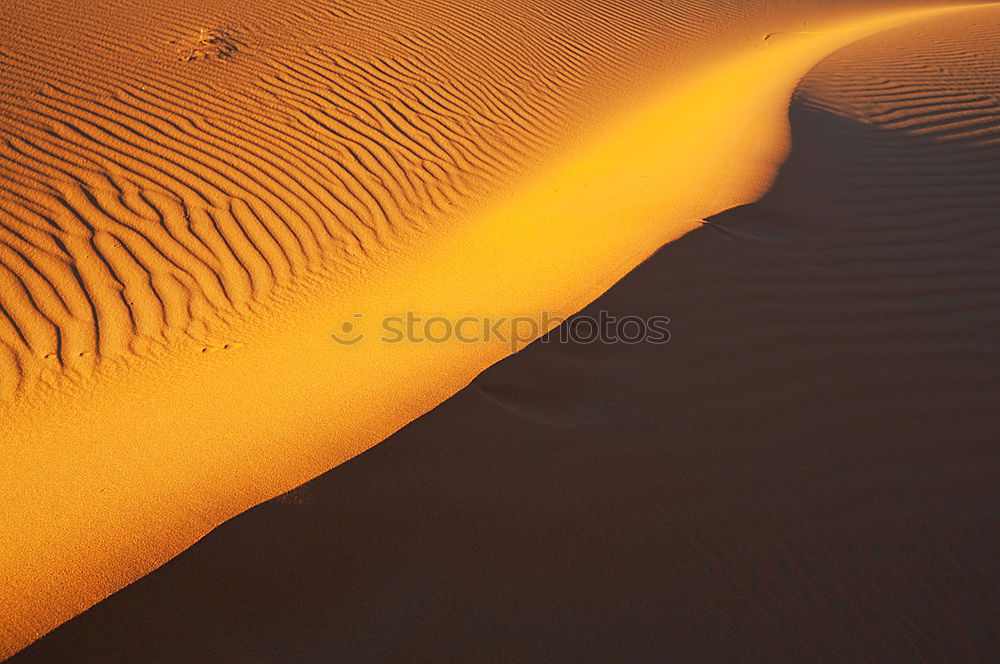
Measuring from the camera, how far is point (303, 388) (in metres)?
3.61

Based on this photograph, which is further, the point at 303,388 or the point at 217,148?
the point at 217,148

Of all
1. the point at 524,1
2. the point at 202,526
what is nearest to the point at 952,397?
the point at 202,526

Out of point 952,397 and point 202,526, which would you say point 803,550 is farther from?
point 202,526

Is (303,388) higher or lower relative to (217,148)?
lower

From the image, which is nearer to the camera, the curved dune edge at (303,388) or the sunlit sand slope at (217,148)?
the curved dune edge at (303,388)

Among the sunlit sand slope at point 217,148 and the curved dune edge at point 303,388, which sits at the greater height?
the sunlit sand slope at point 217,148

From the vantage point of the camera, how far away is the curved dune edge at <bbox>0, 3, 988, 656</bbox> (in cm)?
250

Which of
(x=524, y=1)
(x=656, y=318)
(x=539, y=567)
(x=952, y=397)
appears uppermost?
(x=524, y=1)

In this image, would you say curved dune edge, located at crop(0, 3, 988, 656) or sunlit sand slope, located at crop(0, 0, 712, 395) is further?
sunlit sand slope, located at crop(0, 0, 712, 395)

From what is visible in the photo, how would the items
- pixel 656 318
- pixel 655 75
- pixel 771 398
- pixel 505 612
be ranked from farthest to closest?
pixel 655 75 < pixel 656 318 < pixel 771 398 < pixel 505 612

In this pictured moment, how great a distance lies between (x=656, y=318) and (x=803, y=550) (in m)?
1.39

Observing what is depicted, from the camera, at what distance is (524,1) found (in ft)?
34.9

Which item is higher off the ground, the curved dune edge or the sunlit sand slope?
the sunlit sand slope

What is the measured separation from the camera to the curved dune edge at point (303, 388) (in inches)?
98.3
